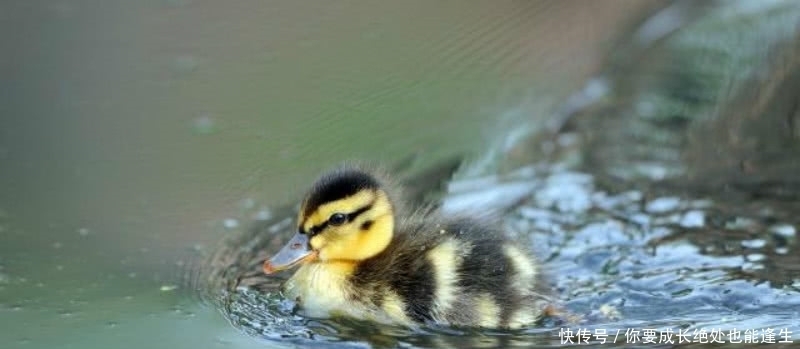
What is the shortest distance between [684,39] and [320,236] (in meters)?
1.17

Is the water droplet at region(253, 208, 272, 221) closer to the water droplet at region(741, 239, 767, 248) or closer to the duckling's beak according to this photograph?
the duckling's beak

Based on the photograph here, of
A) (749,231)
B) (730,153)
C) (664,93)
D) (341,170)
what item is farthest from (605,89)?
(341,170)

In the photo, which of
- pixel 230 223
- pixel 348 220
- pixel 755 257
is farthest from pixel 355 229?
pixel 755 257

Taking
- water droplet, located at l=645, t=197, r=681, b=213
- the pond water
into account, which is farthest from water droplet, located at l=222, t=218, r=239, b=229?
water droplet, located at l=645, t=197, r=681, b=213

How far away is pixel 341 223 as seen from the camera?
188 centimetres

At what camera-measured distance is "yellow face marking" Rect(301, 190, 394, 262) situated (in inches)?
73.8

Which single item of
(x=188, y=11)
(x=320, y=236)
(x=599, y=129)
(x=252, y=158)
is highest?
(x=188, y=11)

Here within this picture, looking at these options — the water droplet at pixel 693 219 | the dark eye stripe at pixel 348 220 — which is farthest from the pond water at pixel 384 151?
the dark eye stripe at pixel 348 220

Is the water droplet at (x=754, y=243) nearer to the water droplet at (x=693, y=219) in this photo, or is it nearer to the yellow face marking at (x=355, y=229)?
the water droplet at (x=693, y=219)

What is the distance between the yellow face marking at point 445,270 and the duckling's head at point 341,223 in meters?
0.08

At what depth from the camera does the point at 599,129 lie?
2.56 metres

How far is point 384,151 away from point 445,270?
524 mm

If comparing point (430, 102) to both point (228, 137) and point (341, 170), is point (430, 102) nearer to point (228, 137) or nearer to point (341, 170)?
point (228, 137)

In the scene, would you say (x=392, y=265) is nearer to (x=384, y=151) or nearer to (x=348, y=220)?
(x=348, y=220)
